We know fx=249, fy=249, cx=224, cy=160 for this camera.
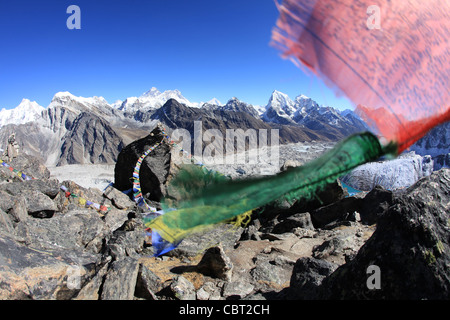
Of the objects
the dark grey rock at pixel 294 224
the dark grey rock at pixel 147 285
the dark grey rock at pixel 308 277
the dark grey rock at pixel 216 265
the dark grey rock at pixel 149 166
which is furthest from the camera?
the dark grey rock at pixel 149 166

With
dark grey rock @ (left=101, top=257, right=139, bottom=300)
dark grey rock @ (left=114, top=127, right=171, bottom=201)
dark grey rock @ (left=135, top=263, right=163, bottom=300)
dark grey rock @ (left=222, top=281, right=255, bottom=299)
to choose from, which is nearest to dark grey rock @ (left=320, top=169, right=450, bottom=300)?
dark grey rock @ (left=222, top=281, right=255, bottom=299)

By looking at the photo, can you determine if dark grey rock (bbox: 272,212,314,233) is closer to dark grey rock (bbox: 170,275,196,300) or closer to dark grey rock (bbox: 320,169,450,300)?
dark grey rock (bbox: 170,275,196,300)

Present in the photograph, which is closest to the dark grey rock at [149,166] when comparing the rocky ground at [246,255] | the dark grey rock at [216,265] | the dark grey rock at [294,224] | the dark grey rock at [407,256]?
the rocky ground at [246,255]

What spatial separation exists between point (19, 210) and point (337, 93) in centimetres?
1088

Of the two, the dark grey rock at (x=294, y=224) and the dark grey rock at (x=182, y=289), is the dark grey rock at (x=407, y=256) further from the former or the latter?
the dark grey rock at (x=294, y=224)

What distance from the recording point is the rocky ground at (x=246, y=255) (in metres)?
3.43

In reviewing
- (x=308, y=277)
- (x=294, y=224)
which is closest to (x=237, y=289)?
(x=308, y=277)

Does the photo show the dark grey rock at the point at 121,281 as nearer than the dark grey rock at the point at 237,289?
Yes

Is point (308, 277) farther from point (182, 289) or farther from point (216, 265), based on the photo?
point (182, 289)

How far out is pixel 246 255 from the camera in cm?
820

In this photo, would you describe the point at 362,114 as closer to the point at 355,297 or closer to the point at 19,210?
the point at 355,297

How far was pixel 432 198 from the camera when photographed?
3.96 meters

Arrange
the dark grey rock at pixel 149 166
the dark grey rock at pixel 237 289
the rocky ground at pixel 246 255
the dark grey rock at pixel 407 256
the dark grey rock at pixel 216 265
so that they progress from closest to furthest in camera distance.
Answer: the dark grey rock at pixel 407 256, the rocky ground at pixel 246 255, the dark grey rock at pixel 237 289, the dark grey rock at pixel 216 265, the dark grey rock at pixel 149 166
